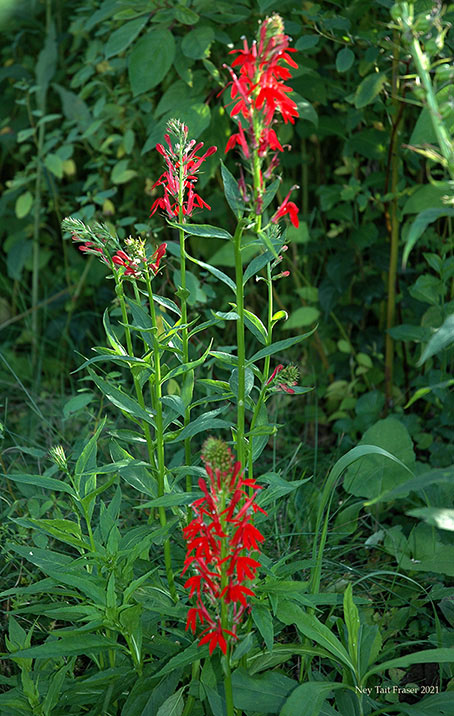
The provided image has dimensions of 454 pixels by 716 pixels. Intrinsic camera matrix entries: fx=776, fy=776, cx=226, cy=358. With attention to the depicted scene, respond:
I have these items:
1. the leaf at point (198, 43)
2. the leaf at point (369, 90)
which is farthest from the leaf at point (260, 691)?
the leaf at point (198, 43)

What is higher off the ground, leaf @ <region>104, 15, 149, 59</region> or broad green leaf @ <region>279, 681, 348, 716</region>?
leaf @ <region>104, 15, 149, 59</region>

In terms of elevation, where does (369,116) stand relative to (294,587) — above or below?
above

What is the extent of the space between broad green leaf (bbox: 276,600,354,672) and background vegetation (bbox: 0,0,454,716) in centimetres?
4

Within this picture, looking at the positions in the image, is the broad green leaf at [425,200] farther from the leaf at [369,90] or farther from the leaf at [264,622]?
the leaf at [264,622]

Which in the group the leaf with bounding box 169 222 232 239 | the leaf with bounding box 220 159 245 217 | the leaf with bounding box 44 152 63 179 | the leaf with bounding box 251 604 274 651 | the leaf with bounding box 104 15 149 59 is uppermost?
the leaf with bounding box 104 15 149 59

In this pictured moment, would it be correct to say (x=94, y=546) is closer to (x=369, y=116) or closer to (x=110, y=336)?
(x=110, y=336)

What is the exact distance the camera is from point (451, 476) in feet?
2.59

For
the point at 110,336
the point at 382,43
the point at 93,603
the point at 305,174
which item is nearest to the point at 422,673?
the point at 93,603

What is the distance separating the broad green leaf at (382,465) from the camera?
61.5 inches

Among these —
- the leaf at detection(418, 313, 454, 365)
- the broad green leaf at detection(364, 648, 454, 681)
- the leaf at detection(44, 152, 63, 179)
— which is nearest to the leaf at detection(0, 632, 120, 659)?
the broad green leaf at detection(364, 648, 454, 681)

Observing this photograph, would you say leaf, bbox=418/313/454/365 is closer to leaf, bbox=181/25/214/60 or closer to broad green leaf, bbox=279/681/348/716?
broad green leaf, bbox=279/681/348/716

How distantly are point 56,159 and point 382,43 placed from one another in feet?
3.41

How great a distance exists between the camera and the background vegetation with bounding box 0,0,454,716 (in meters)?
1.12

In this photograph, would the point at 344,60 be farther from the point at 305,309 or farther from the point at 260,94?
the point at 260,94
